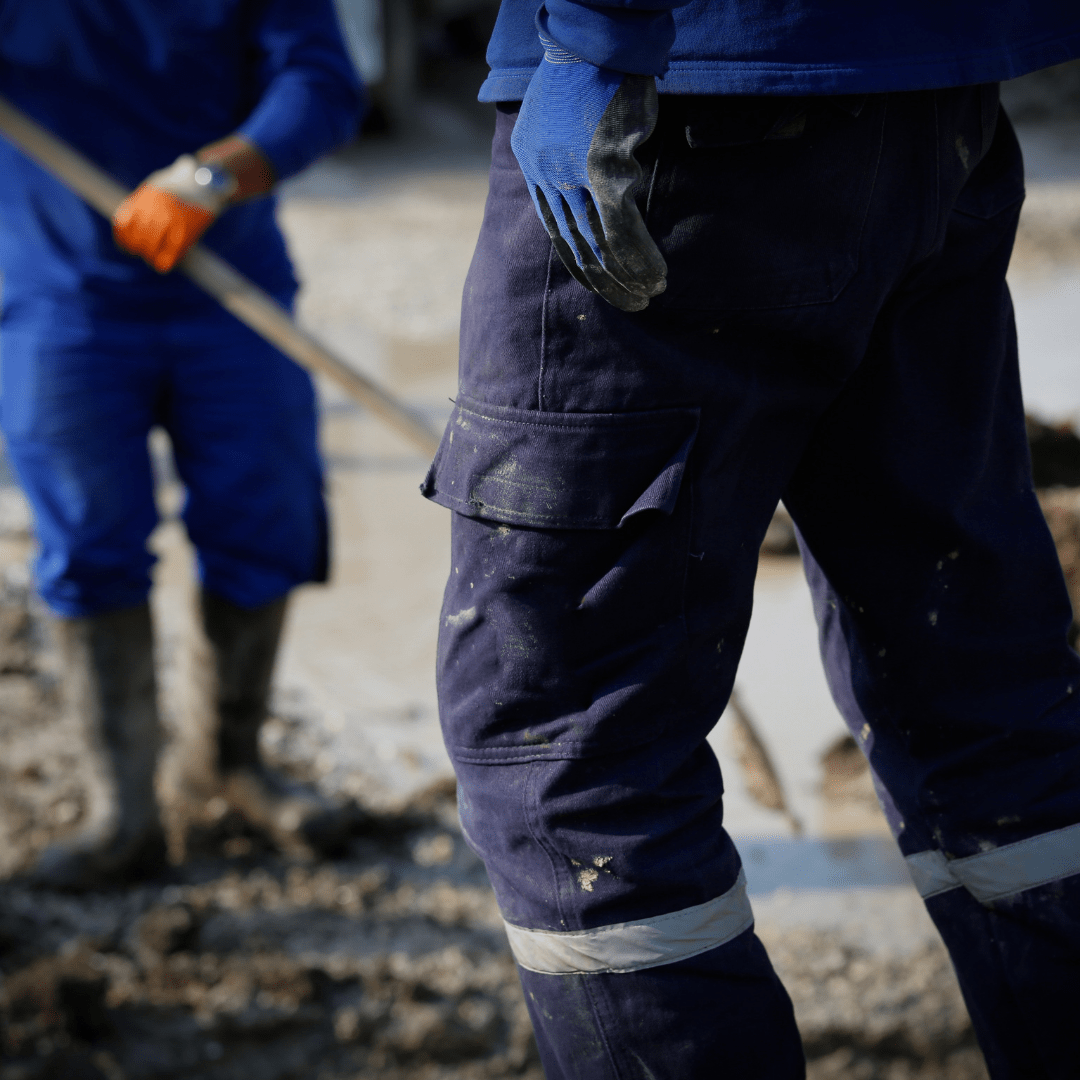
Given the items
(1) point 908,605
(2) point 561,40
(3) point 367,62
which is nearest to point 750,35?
(2) point 561,40

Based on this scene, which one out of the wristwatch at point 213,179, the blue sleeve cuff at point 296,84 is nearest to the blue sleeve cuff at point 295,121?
the blue sleeve cuff at point 296,84

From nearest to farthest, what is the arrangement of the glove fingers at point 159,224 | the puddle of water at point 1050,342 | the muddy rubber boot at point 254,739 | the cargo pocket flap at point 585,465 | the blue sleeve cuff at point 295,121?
the cargo pocket flap at point 585,465, the glove fingers at point 159,224, the blue sleeve cuff at point 295,121, the muddy rubber boot at point 254,739, the puddle of water at point 1050,342

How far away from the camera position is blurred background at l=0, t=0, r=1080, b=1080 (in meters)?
1.79

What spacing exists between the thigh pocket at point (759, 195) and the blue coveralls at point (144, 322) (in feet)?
4.41

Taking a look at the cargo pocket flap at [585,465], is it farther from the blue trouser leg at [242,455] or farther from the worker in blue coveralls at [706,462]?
the blue trouser leg at [242,455]

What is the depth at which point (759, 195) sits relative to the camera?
964mm

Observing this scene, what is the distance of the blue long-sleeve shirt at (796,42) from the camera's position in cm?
89

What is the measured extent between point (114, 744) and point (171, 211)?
3.14 feet

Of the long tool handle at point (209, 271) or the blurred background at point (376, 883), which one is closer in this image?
the blurred background at point (376, 883)

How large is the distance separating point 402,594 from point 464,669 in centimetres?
217

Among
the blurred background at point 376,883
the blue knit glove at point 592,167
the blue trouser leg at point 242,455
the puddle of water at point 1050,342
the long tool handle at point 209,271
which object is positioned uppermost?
the blue knit glove at point 592,167

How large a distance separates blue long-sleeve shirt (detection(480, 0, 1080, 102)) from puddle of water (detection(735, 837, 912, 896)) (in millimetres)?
1541

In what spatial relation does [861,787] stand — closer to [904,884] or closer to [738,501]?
[904,884]

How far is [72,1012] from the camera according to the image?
5.70 feet
